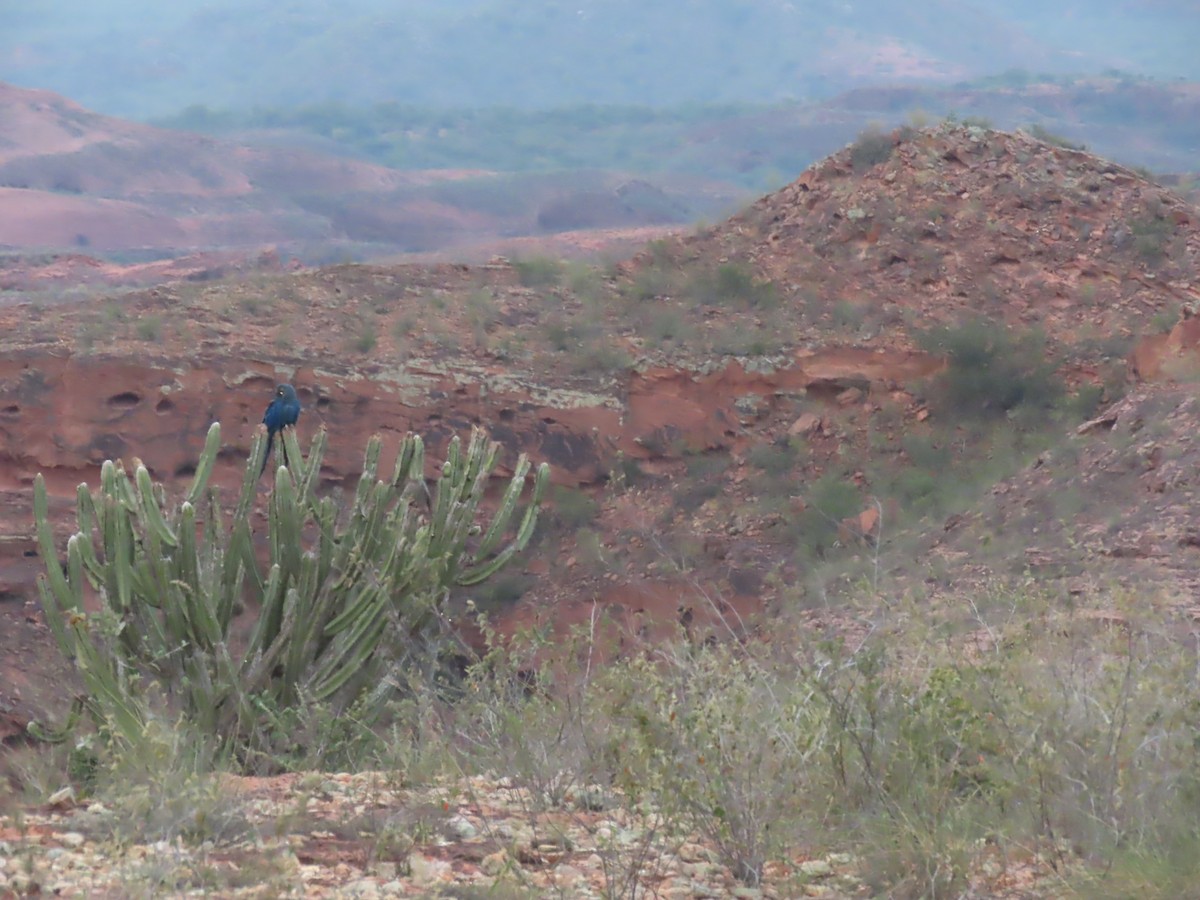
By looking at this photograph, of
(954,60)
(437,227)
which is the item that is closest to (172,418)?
(437,227)

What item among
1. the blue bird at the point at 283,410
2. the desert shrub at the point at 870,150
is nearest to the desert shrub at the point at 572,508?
the blue bird at the point at 283,410

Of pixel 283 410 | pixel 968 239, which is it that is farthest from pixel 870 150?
pixel 283 410

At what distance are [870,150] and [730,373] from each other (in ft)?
16.3

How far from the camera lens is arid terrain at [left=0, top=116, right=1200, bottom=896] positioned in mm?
14023

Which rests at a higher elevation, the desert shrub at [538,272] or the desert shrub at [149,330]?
the desert shrub at [538,272]

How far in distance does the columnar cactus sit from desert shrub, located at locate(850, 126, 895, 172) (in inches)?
483

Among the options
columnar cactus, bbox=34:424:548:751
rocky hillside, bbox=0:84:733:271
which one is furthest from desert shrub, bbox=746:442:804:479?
rocky hillside, bbox=0:84:733:271

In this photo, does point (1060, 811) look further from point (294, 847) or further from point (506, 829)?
point (294, 847)

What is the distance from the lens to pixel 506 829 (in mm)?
4902

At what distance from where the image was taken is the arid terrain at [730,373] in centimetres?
1402

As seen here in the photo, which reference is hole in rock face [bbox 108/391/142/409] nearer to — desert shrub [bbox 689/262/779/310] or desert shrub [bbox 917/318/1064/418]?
desert shrub [bbox 689/262/779/310]

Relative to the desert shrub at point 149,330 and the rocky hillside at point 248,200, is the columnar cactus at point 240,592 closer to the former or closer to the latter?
the desert shrub at point 149,330

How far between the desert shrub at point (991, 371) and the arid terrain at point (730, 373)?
0.04 m

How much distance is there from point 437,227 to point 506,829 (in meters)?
40.2
